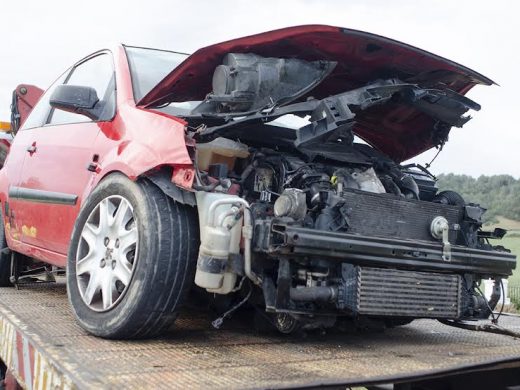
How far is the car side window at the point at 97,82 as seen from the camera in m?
3.69

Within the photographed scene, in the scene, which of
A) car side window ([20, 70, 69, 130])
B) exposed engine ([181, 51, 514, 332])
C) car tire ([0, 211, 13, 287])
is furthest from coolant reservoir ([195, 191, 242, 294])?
car tire ([0, 211, 13, 287])

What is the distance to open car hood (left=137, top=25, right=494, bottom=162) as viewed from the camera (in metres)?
3.03

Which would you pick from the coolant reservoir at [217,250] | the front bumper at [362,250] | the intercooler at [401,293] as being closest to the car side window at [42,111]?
the coolant reservoir at [217,250]

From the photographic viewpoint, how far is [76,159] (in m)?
3.76

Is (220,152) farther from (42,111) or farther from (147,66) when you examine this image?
(42,111)

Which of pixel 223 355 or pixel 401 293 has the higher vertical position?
pixel 401 293

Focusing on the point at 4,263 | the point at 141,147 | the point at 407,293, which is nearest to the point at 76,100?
the point at 141,147

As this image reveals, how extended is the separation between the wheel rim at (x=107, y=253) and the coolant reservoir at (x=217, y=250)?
360mm

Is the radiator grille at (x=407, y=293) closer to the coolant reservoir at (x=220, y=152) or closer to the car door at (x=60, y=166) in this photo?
the coolant reservoir at (x=220, y=152)

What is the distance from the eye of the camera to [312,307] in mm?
2777

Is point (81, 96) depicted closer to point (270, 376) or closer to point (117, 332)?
point (117, 332)

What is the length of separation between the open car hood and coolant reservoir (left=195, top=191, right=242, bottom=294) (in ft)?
2.77

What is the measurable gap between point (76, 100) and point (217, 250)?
1529 mm

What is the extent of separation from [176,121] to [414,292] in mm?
1413
